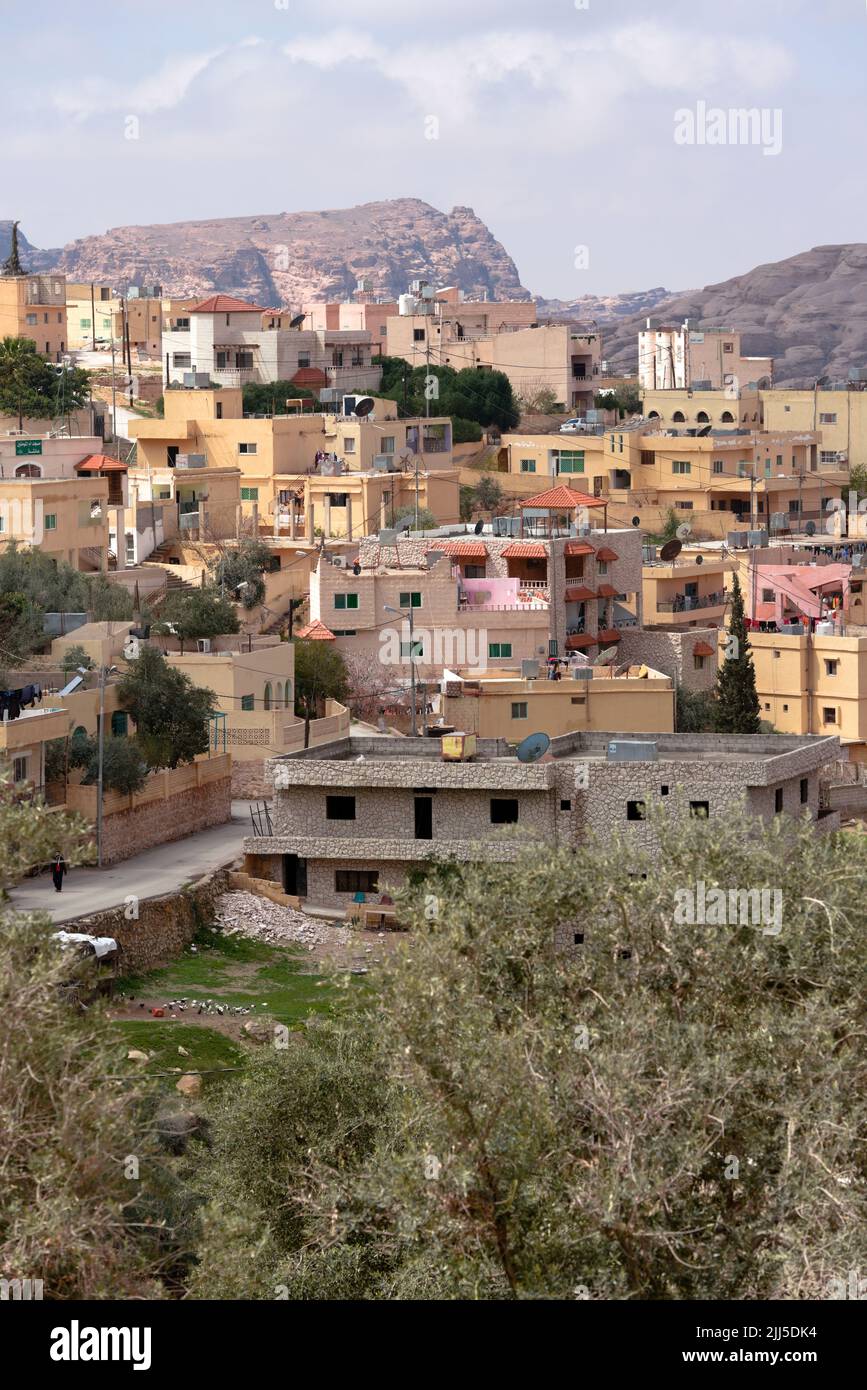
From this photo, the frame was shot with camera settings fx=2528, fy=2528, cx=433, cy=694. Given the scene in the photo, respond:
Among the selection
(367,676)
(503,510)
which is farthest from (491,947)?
(503,510)

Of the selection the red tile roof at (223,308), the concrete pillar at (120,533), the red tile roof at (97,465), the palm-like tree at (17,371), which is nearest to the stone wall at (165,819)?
the concrete pillar at (120,533)

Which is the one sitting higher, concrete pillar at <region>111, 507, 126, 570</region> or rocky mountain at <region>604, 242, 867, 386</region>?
rocky mountain at <region>604, 242, 867, 386</region>

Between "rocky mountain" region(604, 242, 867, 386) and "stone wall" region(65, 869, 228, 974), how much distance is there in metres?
78.3

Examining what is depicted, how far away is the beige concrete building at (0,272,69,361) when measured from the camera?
228 ft

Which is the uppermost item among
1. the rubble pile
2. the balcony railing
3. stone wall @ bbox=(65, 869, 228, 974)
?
the balcony railing

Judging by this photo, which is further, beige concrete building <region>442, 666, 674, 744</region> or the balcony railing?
the balcony railing

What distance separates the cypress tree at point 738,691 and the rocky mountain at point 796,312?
64296 mm

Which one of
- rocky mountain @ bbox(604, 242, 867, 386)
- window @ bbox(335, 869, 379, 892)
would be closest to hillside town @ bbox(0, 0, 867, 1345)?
window @ bbox(335, 869, 379, 892)

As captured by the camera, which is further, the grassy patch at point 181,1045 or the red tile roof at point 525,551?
the red tile roof at point 525,551

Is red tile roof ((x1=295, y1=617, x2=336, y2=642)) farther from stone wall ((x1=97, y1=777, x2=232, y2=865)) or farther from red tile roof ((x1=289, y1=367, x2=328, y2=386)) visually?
red tile roof ((x1=289, y1=367, x2=328, y2=386))

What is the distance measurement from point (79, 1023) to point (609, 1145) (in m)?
3.67

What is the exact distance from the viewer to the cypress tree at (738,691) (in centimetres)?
3993

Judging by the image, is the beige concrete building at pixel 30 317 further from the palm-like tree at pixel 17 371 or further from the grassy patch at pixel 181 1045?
the grassy patch at pixel 181 1045

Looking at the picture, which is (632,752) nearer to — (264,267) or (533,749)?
(533,749)
